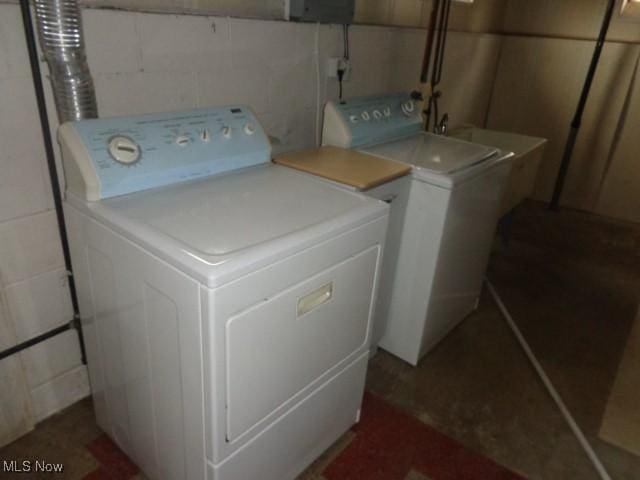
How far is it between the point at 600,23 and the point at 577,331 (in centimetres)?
252

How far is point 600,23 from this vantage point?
11.6 feet

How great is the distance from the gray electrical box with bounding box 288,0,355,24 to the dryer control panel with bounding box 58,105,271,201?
1.80ft

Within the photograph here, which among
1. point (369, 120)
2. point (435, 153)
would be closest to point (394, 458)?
point (435, 153)

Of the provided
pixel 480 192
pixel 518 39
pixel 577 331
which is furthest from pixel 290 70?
pixel 518 39

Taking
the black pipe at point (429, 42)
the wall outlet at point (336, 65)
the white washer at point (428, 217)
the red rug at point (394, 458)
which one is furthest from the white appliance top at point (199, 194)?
the black pipe at point (429, 42)

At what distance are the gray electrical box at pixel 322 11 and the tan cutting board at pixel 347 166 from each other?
0.54 metres

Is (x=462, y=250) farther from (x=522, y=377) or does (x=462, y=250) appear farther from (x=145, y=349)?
(x=145, y=349)

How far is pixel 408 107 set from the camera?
91.8 inches

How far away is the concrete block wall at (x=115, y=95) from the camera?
1326 millimetres

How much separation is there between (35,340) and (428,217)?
4.72ft

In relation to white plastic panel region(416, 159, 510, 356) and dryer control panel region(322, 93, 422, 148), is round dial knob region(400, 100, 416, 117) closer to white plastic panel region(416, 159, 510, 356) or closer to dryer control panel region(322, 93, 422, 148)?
dryer control panel region(322, 93, 422, 148)

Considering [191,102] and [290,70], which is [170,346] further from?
→ [290,70]

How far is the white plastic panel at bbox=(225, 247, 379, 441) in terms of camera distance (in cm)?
107

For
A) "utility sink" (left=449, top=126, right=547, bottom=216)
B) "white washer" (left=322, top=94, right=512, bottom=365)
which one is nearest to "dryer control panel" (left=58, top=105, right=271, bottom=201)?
"white washer" (left=322, top=94, right=512, bottom=365)
